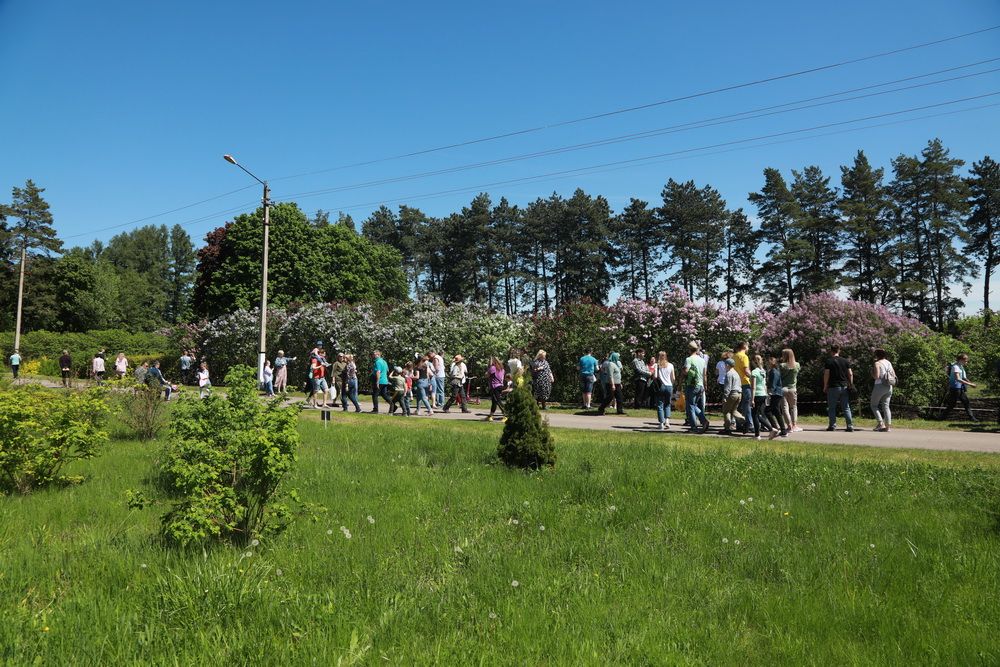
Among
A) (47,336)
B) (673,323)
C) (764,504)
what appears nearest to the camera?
(764,504)

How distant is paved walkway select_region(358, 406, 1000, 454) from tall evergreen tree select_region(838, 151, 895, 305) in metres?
40.0

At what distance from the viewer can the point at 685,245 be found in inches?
2296

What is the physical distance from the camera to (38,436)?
7.34 meters

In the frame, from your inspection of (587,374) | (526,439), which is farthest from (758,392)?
(587,374)

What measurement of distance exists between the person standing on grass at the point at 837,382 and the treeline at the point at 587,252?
1138 inches

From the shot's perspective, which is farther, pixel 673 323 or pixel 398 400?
pixel 673 323

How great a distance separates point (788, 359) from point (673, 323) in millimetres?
9373

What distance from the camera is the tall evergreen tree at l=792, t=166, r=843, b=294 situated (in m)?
50.0

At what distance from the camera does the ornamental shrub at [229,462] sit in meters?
4.98

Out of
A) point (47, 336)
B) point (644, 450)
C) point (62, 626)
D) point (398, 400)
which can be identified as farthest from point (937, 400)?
point (47, 336)

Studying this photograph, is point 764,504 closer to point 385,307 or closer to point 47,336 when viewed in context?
point 385,307

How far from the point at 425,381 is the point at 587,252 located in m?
44.4

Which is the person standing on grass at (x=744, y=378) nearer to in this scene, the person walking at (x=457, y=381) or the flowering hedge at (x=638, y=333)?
the flowering hedge at (x=638, y=333)

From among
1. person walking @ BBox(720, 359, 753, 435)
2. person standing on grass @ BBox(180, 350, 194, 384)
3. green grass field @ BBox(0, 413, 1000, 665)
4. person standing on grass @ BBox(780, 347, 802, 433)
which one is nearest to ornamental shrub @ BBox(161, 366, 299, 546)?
green grass field @ BBox(0, 413, 1000, 665)
